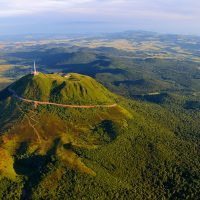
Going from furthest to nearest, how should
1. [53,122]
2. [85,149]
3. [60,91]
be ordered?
[60,91], [53,122], [85,149]

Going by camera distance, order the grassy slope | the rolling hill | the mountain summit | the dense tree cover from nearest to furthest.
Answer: the dense tree cover → the rolling hill → the mountain summit → the grassy slope

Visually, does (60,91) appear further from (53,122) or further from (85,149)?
(85,149)

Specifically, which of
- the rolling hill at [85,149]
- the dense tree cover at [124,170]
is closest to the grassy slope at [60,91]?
the rolling hill at [85,149]

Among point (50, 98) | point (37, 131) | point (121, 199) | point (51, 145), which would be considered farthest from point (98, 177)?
point (50, 98)

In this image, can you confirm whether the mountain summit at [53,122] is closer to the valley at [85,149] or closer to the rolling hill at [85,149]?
the rolling hill at [85,149]

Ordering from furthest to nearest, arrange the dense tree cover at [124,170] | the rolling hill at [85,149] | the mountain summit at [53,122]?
the mountain summit at [53,122], the rolling hill at [85,149], the dense tree cover at [124,170]

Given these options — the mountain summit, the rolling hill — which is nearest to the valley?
the rolling hill

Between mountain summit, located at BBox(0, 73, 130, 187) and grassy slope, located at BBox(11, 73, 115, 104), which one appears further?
grassy slope, located at BBox(11, 73, 115, 104)

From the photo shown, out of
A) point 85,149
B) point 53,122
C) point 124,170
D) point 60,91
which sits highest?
point 60,91

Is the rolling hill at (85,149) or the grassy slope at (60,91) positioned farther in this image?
the grassy slope at (60,91)

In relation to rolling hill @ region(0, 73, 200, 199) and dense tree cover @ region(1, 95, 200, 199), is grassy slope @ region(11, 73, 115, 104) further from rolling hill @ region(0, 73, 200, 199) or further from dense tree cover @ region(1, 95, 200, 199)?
dense tree cover @ region(1, 95, 200, 199)

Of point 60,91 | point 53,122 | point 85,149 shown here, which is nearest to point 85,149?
point 85,149

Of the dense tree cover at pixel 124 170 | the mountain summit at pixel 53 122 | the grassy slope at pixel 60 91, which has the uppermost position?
the grassy slope at pixel 60 91

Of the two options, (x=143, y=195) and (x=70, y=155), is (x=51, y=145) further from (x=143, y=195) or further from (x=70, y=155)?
(x=143, y=195)
